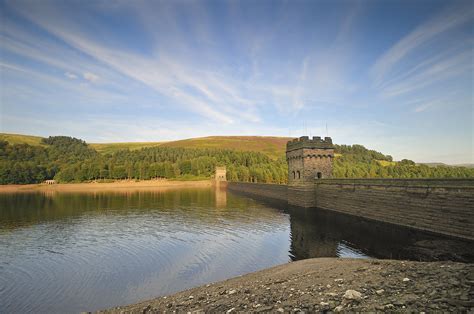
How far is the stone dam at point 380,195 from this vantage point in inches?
837

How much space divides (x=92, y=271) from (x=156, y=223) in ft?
58.8

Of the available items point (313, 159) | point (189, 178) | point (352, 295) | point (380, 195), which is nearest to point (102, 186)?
point (189, 178)

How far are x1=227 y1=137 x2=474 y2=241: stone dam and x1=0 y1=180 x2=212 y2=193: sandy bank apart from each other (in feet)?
271

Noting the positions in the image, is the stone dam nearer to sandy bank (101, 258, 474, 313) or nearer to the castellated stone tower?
the castellated stone tower

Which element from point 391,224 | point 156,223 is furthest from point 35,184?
point 391,224

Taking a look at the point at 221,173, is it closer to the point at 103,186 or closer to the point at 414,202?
the point at 103,186

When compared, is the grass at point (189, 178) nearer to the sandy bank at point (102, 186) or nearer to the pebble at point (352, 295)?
the sandy bank at point (102, 186)

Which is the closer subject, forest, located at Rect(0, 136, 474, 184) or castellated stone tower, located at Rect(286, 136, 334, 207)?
castellated stone tower, located at Rect(286, 136, 334, 207)

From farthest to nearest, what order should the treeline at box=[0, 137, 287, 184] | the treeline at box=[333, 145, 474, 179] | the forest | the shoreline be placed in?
the treeline at box=[0, 137, 287, 184], the shoreline, the forest, the treeline at box=[333, 145, 474, 179]

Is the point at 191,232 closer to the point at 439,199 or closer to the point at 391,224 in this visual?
the point at 391,224

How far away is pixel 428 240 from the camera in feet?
71.1

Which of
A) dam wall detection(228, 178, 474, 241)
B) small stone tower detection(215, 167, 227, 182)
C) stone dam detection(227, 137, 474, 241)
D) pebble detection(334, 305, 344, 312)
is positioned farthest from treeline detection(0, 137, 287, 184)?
pebble detection(334, 305, 344, 312)

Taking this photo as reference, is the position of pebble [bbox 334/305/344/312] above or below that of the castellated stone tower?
below

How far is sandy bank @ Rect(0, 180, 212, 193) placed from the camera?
116250 mm
